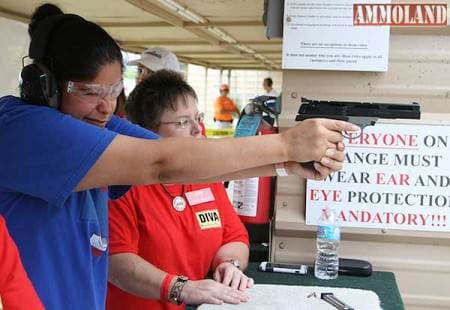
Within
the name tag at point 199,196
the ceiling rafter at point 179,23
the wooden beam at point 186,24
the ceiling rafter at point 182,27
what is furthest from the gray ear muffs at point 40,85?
the wooden beam at point 186,24

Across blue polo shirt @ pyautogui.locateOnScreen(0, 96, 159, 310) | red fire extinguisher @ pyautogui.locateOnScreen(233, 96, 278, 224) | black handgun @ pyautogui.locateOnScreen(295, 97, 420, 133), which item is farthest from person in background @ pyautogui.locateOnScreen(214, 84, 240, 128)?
blue polo shirt @ pyautogui.locateOnScreen(0, 96, 159, 310)

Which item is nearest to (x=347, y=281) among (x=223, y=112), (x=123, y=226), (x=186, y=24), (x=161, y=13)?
(x=123, y=226)

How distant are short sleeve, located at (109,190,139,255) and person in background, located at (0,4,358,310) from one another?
0.19 m

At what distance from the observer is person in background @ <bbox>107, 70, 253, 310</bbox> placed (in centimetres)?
148

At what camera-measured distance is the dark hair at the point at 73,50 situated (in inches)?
45.4

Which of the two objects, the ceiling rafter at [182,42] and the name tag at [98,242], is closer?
the name tag at [98,242]

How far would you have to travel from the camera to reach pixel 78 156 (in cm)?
103

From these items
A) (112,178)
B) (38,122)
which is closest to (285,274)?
(112,178)

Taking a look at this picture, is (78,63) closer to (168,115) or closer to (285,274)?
(168,115)

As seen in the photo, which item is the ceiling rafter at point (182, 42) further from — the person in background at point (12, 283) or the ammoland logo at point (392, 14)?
the person in background at point (12, 283)

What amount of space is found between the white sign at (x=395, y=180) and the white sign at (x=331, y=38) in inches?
8.3

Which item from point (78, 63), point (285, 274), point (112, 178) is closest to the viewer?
point (112, 178)

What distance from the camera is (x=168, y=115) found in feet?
5.59

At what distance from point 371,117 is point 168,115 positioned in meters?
0.66
